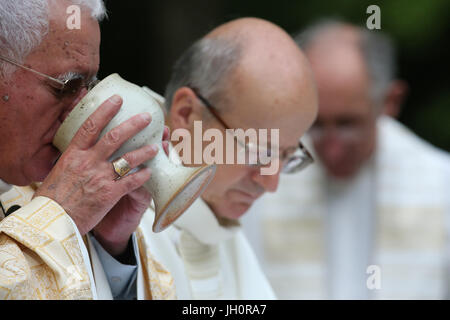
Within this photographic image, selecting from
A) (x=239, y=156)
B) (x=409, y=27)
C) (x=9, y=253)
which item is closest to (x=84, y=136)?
(x=9, y=253)

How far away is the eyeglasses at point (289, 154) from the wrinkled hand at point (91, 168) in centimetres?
61

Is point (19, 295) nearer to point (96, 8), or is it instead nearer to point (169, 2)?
point (96, 8)

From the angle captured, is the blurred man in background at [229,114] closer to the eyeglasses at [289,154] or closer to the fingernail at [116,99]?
the eyeglasses at [289,154]

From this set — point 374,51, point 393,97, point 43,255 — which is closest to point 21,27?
point 43,255

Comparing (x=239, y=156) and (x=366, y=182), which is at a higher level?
(x=239, y=156)

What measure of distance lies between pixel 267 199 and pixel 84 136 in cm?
253

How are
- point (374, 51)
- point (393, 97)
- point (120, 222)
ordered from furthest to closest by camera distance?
point (393, 97)
point (374, 51)
point (120, 222)

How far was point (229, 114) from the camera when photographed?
1.93m

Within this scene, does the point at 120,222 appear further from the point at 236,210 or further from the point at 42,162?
the point at 236,210

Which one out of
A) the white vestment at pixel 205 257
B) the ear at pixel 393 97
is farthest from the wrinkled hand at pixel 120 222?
the ear at pixel 393 97

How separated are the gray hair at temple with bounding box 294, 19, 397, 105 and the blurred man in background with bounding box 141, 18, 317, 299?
1822 millimetres

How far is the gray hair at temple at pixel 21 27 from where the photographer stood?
1413 mm

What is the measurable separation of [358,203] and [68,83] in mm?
2739

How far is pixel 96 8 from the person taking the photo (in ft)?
4.91
